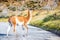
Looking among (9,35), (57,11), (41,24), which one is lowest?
(9,35)

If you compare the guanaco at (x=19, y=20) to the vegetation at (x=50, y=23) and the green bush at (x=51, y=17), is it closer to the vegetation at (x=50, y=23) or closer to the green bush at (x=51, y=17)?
the vegetation at (x=50, y=23)

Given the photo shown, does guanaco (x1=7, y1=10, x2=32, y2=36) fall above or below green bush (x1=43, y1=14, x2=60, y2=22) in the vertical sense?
below

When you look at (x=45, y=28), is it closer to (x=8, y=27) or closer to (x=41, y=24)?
(x=41, y=24)

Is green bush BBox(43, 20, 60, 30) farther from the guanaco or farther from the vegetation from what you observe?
the guanaco

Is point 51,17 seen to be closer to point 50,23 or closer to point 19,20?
point 50,23

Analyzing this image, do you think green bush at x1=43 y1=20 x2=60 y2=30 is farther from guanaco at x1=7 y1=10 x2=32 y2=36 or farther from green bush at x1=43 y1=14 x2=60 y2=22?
guanaco at x1=7 y1=10 x2=32 y2=36

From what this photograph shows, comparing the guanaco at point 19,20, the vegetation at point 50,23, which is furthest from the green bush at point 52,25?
the guanaco at point 19,20

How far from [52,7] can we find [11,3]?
1.66 feet

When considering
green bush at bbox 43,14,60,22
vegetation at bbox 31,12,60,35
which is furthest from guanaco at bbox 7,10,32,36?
green bush at bbox 43,14,60,22

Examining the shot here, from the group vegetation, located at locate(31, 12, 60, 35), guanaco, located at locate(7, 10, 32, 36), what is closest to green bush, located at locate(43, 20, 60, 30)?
vegetation, located at locate(31, 12, 60, 35)

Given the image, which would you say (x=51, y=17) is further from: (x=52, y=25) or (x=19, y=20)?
(x=19, y=20)

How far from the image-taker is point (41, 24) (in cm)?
208

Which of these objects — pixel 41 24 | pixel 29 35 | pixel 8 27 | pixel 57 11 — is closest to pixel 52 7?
pixel 57 11

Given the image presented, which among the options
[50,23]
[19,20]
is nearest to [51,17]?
[50,23]
